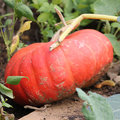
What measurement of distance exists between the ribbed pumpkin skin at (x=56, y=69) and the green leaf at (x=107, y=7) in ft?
1.86

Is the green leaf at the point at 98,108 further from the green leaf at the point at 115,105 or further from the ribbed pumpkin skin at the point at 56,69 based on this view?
the ribbed pumpkin skin at the point at 56,69

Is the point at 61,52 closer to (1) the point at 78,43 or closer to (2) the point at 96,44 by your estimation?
(1) the point at 78,43

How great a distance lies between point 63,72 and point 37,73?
0.51 ft

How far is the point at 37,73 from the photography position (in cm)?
150

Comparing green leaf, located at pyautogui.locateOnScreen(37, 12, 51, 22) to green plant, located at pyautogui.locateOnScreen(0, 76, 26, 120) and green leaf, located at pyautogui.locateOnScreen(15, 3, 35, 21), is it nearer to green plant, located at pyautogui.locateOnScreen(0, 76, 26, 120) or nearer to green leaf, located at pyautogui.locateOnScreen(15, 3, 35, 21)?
green leaf, located at pyautogui.locateOnScreen(15, 3, 35, 21)

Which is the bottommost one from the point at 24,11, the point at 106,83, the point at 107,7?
the point at 106,83

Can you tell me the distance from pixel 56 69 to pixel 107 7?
35.7 inches

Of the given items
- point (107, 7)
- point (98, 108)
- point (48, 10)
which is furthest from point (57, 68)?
point (107, 7)

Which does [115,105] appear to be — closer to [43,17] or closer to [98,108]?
[98,108]

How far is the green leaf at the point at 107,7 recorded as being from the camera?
6.88ft

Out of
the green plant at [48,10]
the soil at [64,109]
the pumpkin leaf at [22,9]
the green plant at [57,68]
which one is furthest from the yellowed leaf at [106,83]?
the pumpkin leaf at [22,9]

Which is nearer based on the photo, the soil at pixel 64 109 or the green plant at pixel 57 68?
the soil at pixel 64 109

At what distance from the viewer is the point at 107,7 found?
2.12 meters

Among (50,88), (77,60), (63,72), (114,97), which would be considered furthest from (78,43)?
(114,97)
